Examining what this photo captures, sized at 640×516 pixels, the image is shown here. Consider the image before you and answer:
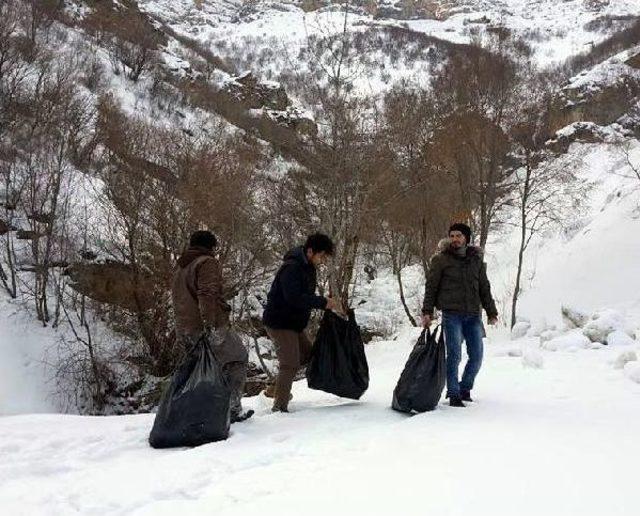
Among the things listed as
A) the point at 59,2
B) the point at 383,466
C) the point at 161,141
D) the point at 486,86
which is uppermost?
the point at 59,2

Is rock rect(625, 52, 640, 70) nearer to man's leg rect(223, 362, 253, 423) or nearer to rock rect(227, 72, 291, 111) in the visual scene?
rock rect(227, 72, 291, 111)

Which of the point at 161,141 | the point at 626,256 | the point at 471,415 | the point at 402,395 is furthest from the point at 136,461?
the point at 626,256

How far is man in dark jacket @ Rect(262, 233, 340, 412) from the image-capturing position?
176 inches

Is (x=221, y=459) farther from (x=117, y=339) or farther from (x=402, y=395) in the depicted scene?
(x=117, y=339)

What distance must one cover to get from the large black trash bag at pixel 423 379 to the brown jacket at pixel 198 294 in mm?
1473

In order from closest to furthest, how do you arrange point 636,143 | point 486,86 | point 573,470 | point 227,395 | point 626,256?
point 573,470, point 227,395, point 486,86, point 626,256, point 636,143

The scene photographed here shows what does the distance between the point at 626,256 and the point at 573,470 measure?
13.8 m

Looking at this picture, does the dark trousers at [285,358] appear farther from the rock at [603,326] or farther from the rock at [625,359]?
the rock at [603,326]

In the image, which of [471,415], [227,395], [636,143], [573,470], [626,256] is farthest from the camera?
[636,143]

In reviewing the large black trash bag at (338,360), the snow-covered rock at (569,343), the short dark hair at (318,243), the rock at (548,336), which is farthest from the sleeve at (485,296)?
the rock at (548,336)

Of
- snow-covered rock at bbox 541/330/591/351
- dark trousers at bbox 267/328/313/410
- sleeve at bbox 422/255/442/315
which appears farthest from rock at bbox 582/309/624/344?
dark trousers at bbox 267/328/313/410

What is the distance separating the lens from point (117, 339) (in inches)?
519

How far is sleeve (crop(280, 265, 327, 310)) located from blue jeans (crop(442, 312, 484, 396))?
1080 millimetres

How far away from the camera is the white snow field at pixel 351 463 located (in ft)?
8.79
